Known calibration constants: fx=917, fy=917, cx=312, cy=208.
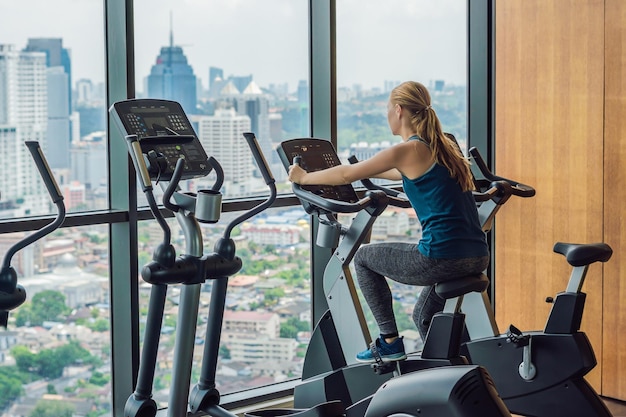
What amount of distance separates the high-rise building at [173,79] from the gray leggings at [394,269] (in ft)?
3.99

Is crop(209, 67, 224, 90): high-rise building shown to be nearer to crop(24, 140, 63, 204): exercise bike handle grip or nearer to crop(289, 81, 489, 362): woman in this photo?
crop(289, 81, 489, 362): woman

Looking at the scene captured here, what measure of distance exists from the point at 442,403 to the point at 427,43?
329cm

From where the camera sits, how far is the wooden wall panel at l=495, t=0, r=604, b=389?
204 inches

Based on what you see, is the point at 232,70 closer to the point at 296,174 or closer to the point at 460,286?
the point at 296,174

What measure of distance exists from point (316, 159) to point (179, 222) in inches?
32.5

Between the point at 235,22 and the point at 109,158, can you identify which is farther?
the point at 235,22

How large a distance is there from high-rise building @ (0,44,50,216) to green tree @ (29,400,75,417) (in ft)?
2.92

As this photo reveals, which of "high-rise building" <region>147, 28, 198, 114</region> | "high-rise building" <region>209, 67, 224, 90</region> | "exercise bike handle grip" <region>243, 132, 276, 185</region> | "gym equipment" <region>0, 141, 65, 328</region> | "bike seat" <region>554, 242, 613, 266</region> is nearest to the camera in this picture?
"gym equipment" <region>0, 141, 65, 328</region>

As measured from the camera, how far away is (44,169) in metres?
3.29

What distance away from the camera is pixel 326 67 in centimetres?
513

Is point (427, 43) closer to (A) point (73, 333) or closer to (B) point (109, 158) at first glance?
(B) point (109, 158)

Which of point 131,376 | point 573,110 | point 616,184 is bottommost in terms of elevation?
point 131,376

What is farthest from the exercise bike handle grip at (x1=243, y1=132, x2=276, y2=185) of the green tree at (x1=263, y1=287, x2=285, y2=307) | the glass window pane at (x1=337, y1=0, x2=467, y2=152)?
the glass window pane at (x1=337, y1=0, x2=467, y2=152)

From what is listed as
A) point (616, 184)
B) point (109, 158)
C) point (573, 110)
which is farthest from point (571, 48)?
point (109, 158)
